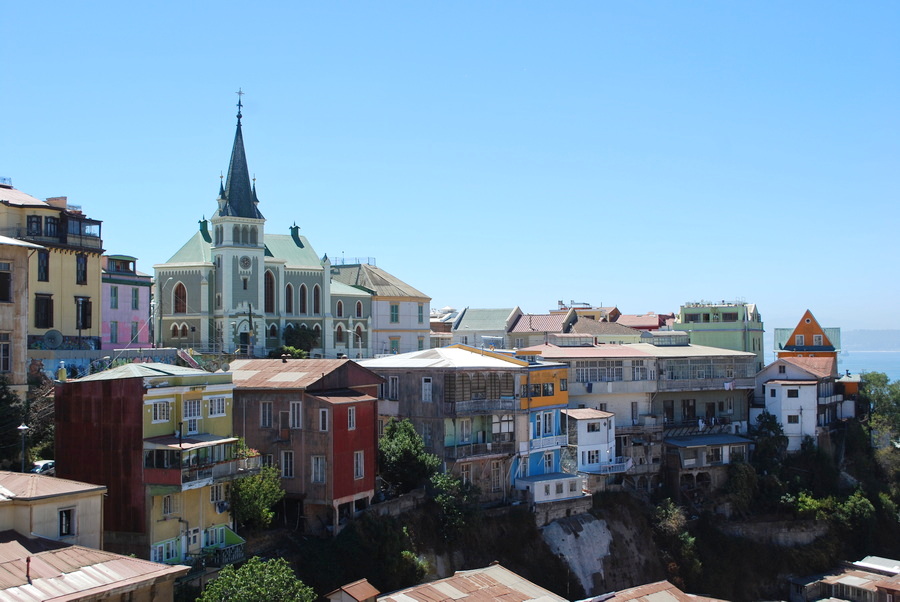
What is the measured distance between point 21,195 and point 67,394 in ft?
57.4

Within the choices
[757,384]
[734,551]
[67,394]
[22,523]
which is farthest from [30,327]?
[757,384]

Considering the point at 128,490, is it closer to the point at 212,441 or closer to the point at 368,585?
the point at 212,441

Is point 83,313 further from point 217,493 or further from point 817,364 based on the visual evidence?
point 817,364

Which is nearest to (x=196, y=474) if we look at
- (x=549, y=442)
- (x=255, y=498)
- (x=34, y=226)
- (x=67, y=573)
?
(x=255, y=498)

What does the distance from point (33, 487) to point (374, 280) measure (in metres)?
57.6

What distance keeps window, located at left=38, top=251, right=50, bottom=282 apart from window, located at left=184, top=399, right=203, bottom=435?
1566cm

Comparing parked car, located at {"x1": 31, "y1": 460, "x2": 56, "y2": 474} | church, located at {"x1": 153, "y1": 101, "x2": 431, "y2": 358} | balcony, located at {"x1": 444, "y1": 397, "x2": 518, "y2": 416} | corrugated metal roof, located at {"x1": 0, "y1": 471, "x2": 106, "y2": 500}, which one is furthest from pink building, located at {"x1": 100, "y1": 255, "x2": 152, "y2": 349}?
corrugated metal roof, located at {"x1": 0, "y1": 471, "x2": 106, "y2": 500}

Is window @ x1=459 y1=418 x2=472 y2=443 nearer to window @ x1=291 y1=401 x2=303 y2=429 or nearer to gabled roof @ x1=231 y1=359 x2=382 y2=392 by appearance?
gabled roof @ x1=231 y1=359 x2=382 y2=392

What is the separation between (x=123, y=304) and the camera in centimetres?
5694

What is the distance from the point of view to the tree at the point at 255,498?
36.3 meters

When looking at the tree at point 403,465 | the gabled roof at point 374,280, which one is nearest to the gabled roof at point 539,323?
the gabled roof at point 374,280

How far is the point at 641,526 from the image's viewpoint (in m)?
54.6

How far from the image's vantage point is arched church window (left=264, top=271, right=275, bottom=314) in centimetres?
7375

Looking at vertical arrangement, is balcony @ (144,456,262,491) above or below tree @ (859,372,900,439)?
above
